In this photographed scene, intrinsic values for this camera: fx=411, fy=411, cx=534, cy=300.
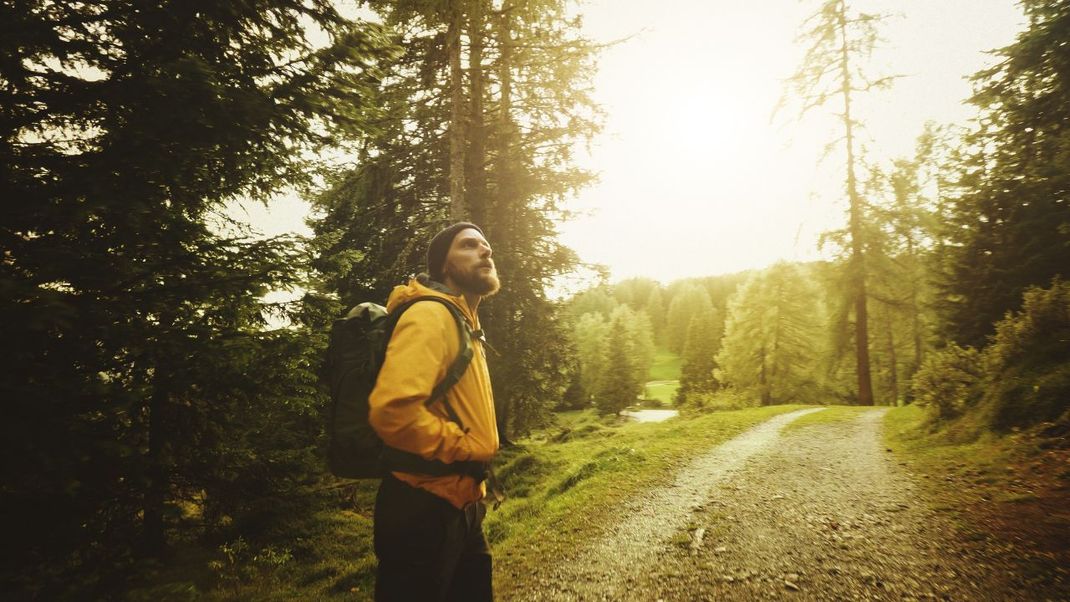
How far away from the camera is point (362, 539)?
853 centimetres

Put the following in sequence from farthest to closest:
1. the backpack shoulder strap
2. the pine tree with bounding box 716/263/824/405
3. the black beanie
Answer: the pine tree with bounding box 716/263/824/405 → the black beanie → the backpack shoulder strap

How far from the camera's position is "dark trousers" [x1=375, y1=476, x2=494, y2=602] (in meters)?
2.18

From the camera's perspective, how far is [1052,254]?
11.5 metres

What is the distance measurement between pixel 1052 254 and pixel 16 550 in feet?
66.2

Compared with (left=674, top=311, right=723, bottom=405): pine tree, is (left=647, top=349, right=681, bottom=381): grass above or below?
below

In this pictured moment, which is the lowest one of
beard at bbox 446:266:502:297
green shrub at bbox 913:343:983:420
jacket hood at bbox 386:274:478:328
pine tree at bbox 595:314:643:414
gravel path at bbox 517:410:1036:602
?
pine tree at bbox 595:314:643:414

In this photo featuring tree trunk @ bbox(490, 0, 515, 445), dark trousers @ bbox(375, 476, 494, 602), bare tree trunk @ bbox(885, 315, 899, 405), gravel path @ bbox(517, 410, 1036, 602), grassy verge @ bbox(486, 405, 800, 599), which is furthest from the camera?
bare tree trunk @ bbox(885, 315, 899, 405)

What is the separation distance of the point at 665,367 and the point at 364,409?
3430 inches

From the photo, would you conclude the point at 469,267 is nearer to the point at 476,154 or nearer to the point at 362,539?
the point at 362,539

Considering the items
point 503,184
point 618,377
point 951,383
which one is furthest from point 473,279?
point 618,377

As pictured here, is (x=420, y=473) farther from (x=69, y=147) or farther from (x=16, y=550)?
(x=69, y=147)

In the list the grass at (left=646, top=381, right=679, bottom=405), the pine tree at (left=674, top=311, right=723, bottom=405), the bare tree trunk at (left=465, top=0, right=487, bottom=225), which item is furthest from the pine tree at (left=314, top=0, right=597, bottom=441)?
the grass at (left=646, top=381, right=679, bottom=405)

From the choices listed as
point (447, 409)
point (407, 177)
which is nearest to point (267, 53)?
point (447, 409)

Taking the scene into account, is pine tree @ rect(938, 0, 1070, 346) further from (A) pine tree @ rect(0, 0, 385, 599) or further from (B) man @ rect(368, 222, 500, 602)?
(A) pine tree @ rect(0, 0, 385, 599)
